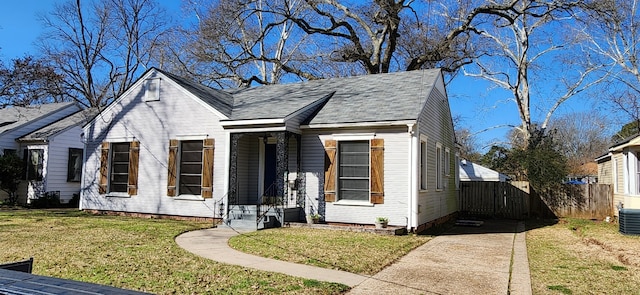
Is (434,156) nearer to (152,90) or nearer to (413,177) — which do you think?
(413,177)

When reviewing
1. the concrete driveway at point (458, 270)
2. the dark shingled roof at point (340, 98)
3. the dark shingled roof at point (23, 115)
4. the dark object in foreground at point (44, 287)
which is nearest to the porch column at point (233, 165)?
the dark shingled roof at point (340, 98)

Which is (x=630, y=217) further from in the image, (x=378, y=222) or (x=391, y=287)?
(x=391, y=287)

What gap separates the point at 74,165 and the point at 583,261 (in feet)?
69.2

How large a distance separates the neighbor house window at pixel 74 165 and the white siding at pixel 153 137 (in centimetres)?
523

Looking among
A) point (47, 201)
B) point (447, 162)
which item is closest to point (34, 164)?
point (47, 201)

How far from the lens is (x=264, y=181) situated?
47.3 feet

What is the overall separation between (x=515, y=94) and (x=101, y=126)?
23604 millimetres

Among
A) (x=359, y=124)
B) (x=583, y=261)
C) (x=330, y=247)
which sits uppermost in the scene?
(x=359, y=124)

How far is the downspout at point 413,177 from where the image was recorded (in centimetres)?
1163

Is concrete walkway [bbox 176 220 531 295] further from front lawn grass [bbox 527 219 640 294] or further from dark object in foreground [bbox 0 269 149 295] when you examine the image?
dark object in foreground [bbox 0 269 149 295]

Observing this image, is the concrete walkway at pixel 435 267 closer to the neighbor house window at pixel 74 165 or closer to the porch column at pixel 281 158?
the porch column at pixel 281 158

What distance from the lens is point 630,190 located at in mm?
15047

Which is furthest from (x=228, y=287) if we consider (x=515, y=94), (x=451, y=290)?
(x=515, y=94)

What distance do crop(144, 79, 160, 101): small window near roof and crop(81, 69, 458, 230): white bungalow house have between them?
4cm
